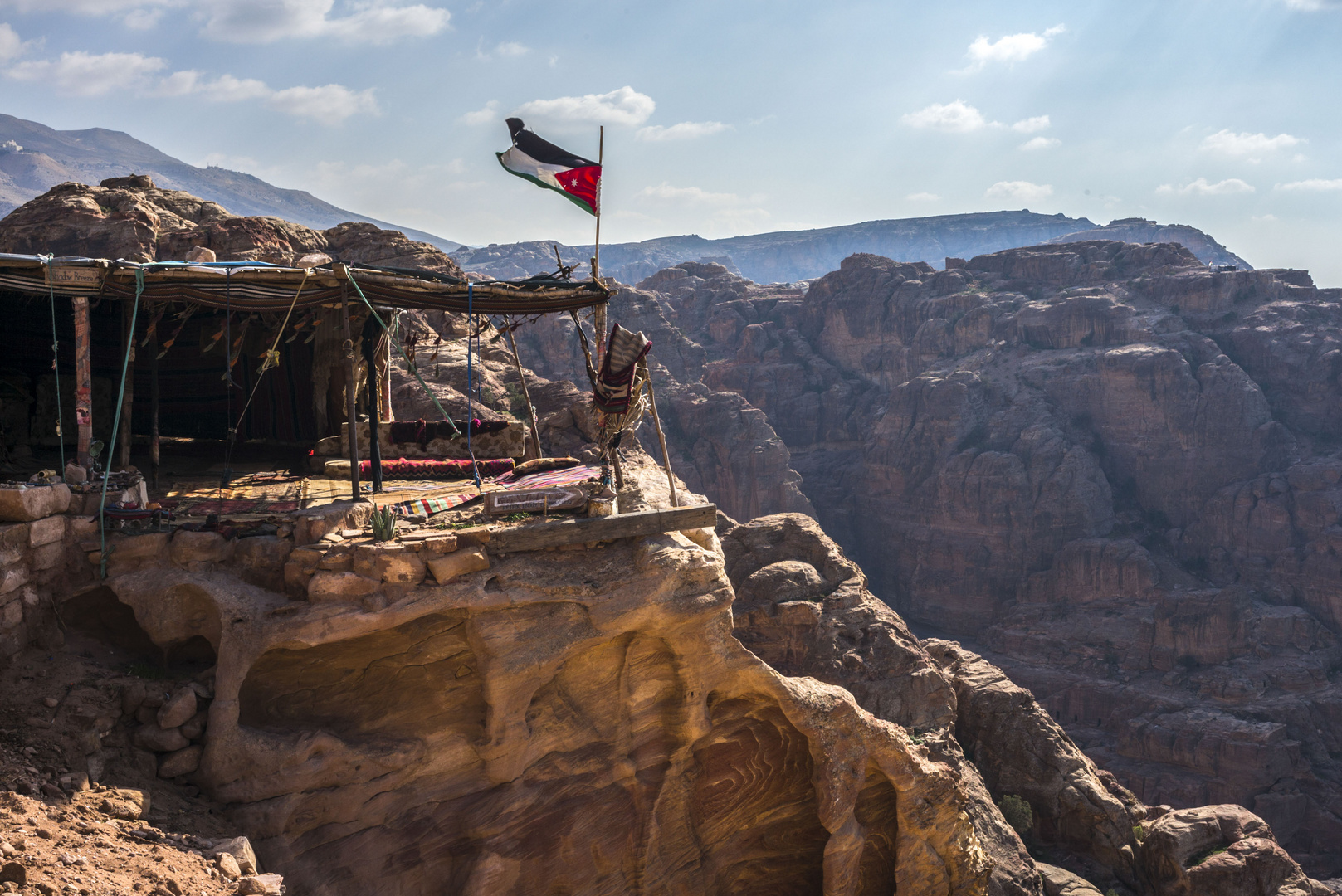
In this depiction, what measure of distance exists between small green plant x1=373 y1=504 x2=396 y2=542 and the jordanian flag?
19.7 ft

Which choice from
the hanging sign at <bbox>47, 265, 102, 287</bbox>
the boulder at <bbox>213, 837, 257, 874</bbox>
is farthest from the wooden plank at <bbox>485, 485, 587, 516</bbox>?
the hanging sign at <bbox>47, 265, 102, 287</bbox>

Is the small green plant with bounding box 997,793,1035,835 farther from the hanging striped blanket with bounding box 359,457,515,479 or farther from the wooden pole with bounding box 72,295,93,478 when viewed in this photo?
the wooden pole with bounding box 72,295,93,478

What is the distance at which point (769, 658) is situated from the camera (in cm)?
2773

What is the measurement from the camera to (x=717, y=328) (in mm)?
102688

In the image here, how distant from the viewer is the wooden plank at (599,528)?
1214 cm

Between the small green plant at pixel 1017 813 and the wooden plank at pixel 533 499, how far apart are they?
1729 centimetres

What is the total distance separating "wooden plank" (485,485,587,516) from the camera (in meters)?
12.7

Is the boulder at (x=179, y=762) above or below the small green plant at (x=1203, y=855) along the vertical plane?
above

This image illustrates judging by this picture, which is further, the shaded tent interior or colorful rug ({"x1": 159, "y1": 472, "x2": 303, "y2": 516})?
the shaded tent interior

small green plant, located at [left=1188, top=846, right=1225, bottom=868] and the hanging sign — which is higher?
the hanging sign

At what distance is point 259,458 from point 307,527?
8.00 m

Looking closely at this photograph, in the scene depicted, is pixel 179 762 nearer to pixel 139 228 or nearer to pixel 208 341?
pixel 208 341

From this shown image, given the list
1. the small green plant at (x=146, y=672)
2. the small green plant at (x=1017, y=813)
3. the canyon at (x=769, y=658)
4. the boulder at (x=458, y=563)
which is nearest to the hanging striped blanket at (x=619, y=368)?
the canyon at (x=769, y=658)

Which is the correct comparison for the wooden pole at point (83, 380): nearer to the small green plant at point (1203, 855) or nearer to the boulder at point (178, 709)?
the boulder at point (178, 709)
